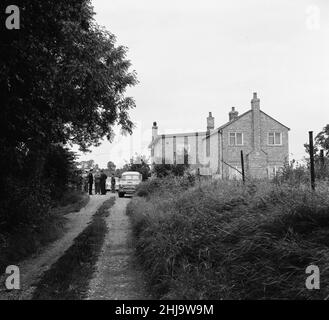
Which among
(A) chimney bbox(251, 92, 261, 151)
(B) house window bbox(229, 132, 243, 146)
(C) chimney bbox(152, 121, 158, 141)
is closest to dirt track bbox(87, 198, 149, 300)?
(B) house window bbox(229, 132, 243, 146)

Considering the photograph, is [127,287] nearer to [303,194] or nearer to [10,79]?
[303,194]

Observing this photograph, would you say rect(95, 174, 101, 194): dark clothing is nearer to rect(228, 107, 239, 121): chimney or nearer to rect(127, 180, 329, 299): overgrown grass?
rect(228, 107, 239, 121): chimney

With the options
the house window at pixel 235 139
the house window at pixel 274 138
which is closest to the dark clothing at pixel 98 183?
Result: the house window at pixel 235 139

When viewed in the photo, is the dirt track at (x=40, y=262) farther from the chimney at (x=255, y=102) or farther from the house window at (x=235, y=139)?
the chimney at (x=255, y=102)

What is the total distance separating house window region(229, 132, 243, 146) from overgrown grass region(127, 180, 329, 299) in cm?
3669

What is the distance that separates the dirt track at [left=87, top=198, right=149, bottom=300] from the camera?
784 cm

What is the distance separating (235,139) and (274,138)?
419 centimetres

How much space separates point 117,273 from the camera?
9.45 m

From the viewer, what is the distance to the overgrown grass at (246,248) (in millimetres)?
5574

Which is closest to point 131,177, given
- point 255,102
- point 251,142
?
point 251,142

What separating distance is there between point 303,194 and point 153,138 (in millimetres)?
62009

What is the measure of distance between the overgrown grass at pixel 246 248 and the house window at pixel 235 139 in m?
36.7

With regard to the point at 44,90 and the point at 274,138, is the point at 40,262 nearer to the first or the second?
the point at 44,90
